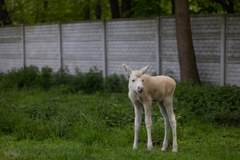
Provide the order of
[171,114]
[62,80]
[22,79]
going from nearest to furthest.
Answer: [171,114] → [62,80] → [22,79]

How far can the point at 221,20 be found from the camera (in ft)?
49.9

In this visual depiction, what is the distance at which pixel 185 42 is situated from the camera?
49.2 ft

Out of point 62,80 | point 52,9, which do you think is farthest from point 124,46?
point 52,9

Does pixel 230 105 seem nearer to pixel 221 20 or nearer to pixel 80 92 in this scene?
pixel 221 20

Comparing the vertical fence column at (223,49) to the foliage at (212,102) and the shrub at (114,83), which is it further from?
the shrub at (114,83)

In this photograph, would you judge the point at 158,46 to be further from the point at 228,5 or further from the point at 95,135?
the point at 95,135

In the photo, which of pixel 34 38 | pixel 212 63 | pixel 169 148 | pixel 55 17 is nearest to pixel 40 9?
pixel 55 17

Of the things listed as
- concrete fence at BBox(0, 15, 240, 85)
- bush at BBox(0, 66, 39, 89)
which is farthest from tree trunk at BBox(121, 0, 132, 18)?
bush at BBox(0, 66, 39, 89)

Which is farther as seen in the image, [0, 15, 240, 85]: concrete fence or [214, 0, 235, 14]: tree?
[214, 0, 235, 14]: tree

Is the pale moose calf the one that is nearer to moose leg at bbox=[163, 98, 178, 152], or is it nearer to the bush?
moose leg at bbox=[163, 98, 178, 152]

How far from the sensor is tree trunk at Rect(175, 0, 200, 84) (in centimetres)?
1496

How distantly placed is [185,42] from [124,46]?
11.9 feet

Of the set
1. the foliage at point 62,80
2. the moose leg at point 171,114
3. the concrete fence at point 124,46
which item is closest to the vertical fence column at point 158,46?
the concrete fence at point 124,46

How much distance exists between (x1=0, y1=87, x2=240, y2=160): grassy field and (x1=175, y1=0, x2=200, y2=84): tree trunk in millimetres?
2291
